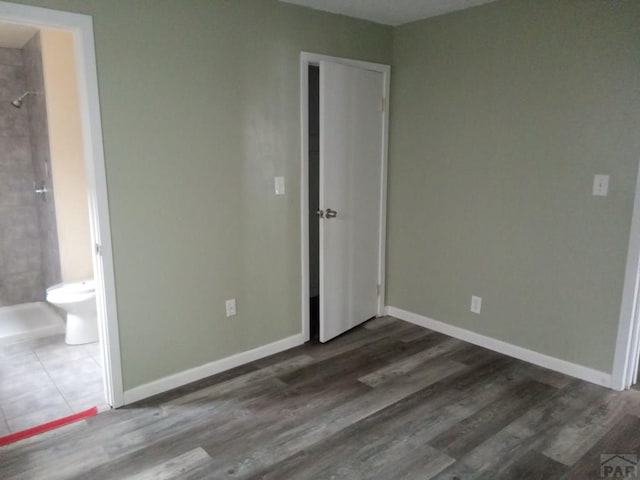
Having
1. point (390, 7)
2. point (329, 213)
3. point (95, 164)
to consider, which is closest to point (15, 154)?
point (95, 164)

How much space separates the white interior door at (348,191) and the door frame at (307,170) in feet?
0.16

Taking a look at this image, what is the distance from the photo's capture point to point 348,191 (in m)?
3.34

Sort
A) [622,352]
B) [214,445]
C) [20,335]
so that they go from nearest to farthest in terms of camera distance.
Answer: [214,445], [622,352], [20,335]

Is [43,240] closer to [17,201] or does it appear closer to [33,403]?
[17,201]

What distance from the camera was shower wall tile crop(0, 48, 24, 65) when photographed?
152 inches

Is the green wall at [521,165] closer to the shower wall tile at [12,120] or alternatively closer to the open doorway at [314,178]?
A: the open doorway at [314,178]

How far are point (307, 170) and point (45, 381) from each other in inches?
84.2

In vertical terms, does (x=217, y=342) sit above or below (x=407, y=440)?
above

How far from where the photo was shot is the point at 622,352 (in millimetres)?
2574

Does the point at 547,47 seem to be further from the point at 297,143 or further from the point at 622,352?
the point at 622,352

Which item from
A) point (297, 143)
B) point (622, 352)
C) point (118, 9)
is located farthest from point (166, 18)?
point (622, 352)

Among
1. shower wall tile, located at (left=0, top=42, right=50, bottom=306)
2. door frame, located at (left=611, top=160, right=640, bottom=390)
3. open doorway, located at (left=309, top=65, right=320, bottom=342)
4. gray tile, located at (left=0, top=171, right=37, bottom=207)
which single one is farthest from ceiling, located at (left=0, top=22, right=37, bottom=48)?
door frame, located at (left=611, top=160, right=640, bottom=390)

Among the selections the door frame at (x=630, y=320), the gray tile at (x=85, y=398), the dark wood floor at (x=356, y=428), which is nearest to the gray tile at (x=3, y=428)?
the dark wood floor at (x=356, y=428)

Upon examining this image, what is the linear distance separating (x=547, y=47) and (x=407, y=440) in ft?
7.75
